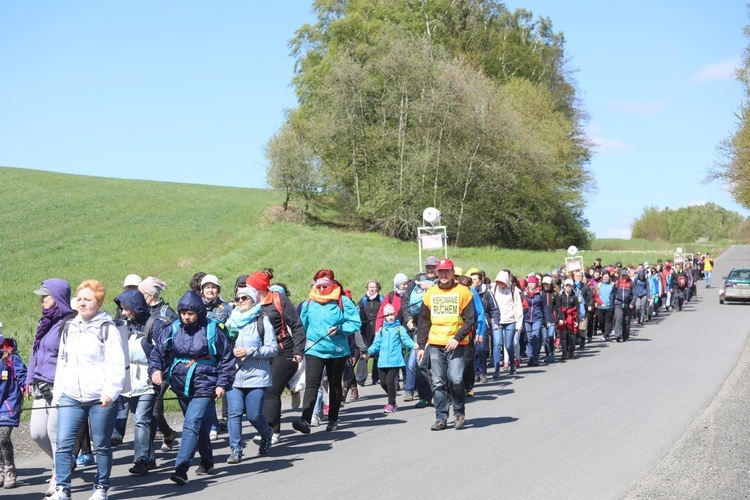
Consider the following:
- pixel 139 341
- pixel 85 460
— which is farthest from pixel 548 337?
pixel 85 460

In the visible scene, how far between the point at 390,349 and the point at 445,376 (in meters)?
2.24

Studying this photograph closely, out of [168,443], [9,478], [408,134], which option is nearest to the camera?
[9,478]

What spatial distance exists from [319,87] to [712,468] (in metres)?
47.6

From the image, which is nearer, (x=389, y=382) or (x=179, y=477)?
(x=179, y=477)

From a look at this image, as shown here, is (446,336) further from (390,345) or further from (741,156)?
(741,156)

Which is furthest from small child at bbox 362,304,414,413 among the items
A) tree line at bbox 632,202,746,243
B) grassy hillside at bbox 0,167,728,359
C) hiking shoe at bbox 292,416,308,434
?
tree line at bbox 632,202,746,243

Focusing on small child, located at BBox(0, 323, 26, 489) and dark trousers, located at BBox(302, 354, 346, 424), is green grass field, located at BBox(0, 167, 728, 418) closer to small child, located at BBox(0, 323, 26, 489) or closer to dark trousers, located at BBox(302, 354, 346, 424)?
dark trousers, located at BBox(302, 354, 346, 424)

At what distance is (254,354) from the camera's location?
29.2 feet

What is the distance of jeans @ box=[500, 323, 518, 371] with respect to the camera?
1661cm

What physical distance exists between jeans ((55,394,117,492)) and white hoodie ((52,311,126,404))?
9 centimetres

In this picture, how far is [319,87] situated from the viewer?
53469 mm

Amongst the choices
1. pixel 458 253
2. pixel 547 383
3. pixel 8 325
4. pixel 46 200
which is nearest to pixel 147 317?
pixel 547 383

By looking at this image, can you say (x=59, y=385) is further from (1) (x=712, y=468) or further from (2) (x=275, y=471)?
(1) (x=712, y=468)

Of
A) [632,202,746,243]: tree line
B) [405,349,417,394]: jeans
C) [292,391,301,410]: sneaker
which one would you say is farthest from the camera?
[632,202,746,243]: tree line
